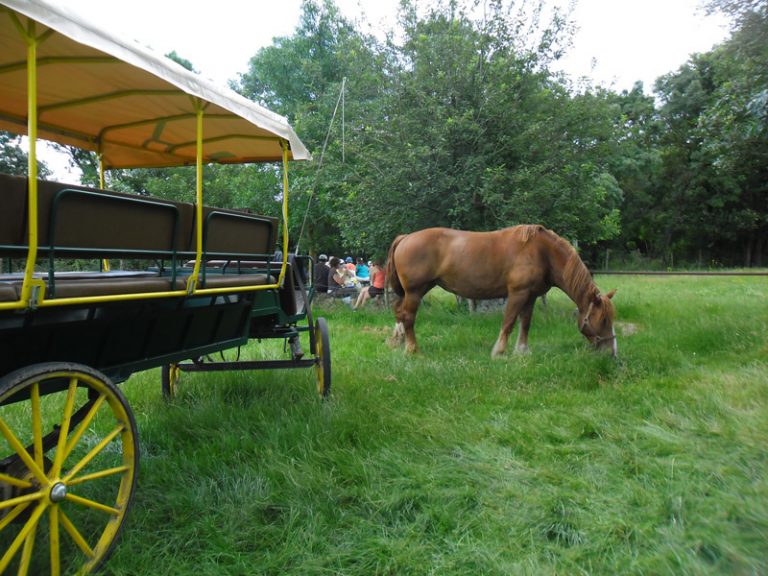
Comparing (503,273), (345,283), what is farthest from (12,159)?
(503,273)

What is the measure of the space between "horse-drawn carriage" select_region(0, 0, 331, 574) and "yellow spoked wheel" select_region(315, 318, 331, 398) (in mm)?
19

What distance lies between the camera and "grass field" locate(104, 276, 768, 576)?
7.50ft

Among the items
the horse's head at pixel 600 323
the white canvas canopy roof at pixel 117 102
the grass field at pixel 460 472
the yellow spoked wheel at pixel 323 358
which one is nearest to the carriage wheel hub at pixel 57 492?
the grass field at pixel 460 472

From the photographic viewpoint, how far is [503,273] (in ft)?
23.0

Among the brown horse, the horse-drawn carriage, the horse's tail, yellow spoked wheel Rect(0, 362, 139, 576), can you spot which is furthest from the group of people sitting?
yellow spoked wheel Rect(0, 362, 139, 576)

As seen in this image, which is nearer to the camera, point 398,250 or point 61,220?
point 61,220

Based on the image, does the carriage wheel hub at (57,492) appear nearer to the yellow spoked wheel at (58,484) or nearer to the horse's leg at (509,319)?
the yellow spoked wheel at (58,484)

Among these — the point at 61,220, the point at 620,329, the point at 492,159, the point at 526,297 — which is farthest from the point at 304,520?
the point at 492,159

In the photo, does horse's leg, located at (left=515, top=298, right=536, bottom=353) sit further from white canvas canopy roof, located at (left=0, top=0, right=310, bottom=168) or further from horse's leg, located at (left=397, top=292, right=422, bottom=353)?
white canvas canopy roof, located at (left=0, top=0, right=310, bottom=168)

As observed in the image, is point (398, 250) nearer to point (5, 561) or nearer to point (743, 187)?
point (5, 561)

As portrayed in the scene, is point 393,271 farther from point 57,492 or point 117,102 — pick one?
point 57,492

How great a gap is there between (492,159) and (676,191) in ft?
91.9

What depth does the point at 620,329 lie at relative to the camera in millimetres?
7988

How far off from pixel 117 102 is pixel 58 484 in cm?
278
